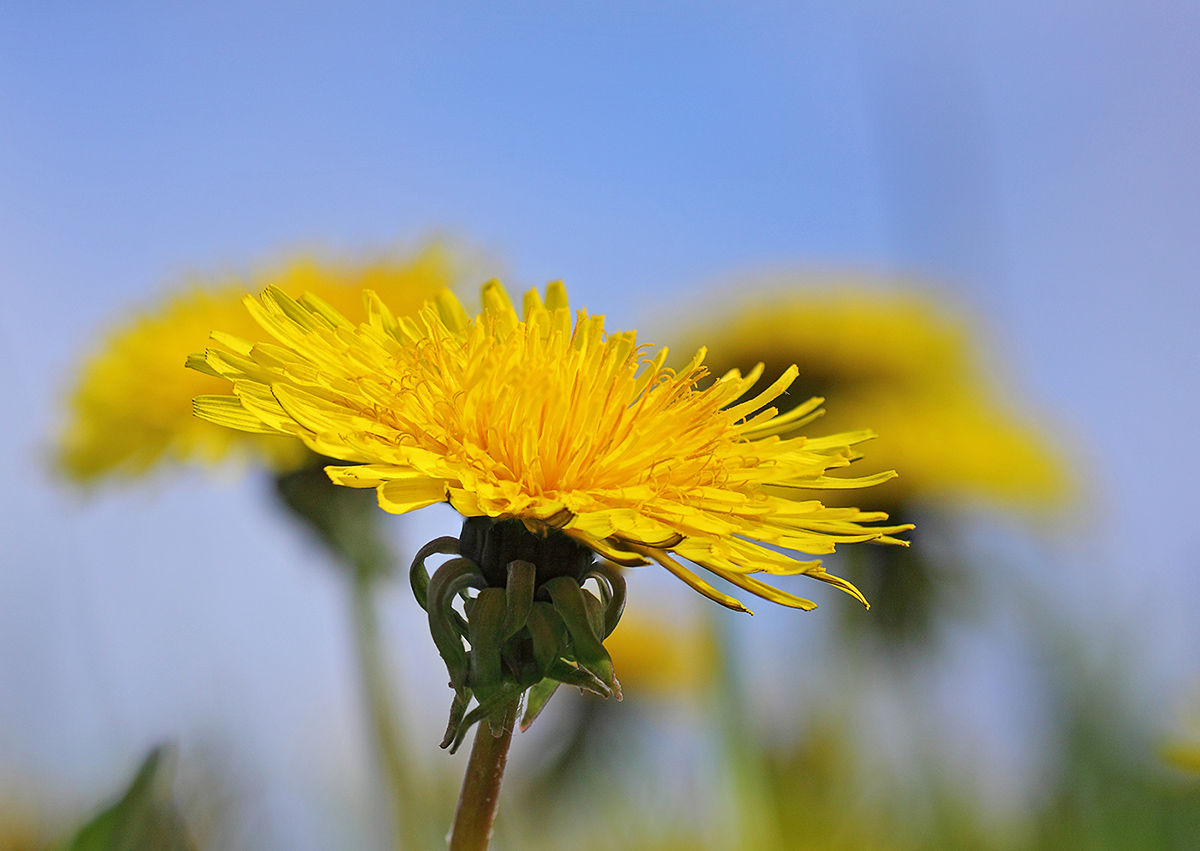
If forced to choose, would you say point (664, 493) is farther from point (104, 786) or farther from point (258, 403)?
point (104, 786)

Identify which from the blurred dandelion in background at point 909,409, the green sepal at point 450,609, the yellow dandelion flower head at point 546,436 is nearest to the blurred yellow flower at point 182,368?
the yellow dandelion flower head at point 546,436

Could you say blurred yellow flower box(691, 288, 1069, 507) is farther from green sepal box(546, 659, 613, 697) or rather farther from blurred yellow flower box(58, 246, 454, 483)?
green sepal box(546, 659, 613, 697)

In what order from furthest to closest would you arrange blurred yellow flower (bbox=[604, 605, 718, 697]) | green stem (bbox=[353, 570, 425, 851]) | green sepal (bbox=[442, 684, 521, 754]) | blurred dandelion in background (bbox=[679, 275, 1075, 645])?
blurred yellow flower (bbox=[604, 605, 718, 697]) → blurred dandelion in background (bbox=[679, 275, 1075, 645]) → green stem (bbox=[353, 570, 425, 851]) → green sepal (bbox=[442, 684, 521, 754])

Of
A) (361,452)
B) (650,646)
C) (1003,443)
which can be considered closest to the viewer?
(361,452)

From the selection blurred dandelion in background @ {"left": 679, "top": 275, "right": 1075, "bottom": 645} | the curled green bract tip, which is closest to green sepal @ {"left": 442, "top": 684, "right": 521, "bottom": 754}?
the curled green bract tip

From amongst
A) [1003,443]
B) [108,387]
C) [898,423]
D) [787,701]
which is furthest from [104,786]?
[1003,443]

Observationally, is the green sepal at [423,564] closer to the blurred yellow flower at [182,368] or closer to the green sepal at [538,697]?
the green sepal at [538,697]
